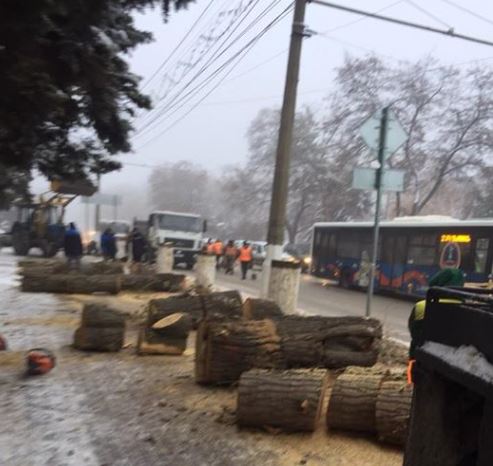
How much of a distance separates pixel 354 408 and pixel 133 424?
6.09 feet

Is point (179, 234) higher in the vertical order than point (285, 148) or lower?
lower

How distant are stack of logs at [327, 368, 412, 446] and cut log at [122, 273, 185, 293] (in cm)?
A: 1051

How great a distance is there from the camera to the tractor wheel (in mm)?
31641

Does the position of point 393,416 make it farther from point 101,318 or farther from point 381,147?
point 381,147

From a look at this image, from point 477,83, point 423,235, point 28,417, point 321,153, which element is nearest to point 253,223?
point 321,153

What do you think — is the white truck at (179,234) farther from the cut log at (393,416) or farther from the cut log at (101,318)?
the cut log at (393,416)

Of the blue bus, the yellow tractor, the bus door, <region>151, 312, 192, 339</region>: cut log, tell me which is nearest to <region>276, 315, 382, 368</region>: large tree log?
<region>151, 312, 192, 339</region>: cut log

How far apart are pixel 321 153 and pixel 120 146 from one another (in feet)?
129

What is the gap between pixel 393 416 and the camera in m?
4.89

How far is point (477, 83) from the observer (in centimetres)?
3441

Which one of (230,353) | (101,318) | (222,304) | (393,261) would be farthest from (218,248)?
(230,353)

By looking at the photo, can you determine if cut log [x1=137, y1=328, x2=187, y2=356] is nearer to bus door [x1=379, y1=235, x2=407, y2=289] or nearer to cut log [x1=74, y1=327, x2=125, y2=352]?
cut log [x1=74, y1=327, x2=125, y2=352]

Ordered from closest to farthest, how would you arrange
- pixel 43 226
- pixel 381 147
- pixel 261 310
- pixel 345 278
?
pixel 261 310 < pixel 381 147 < pixel 345 278 < pixel 43 226

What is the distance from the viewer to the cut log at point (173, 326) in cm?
783
